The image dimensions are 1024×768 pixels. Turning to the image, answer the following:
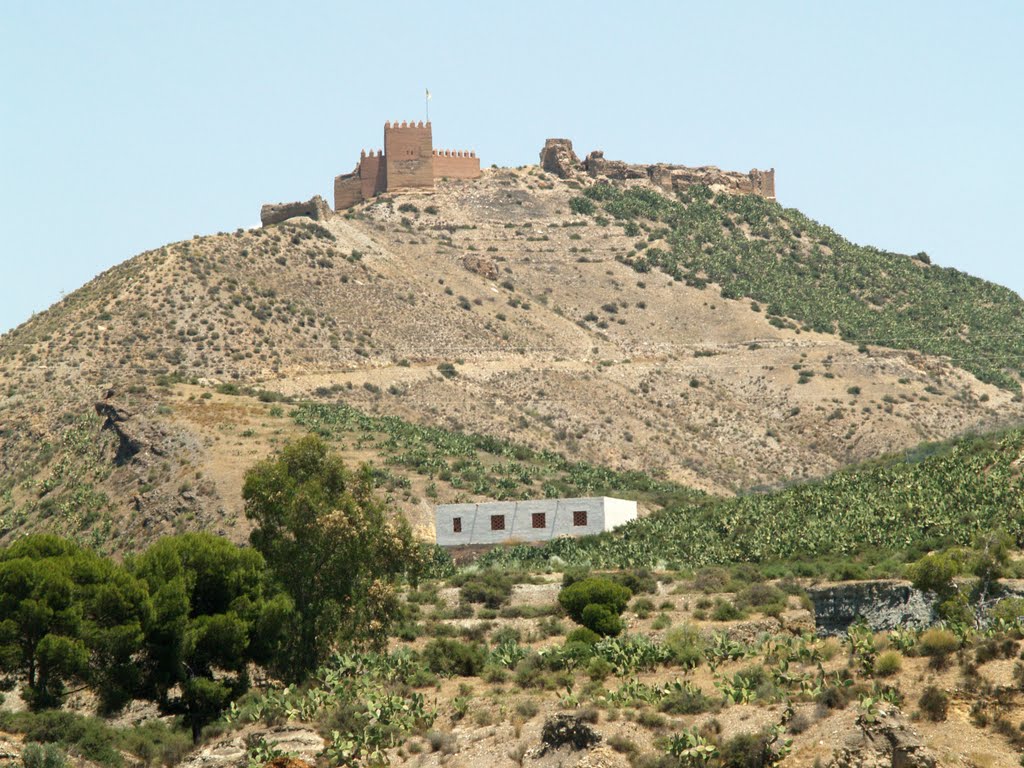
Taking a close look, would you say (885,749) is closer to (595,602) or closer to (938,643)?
(938,643)

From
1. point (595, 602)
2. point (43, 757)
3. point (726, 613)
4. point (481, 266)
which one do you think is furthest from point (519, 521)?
point (481, 266)

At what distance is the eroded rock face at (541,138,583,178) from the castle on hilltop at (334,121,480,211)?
11480 mm

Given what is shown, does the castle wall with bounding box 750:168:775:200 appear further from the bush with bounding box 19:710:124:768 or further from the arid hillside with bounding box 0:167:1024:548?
the bush with bounding box 19:710:124:768

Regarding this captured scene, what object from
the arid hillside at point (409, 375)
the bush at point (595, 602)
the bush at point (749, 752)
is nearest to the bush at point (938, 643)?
the bush at point (749, 752)

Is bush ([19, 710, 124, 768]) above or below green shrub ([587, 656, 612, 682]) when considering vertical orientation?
below

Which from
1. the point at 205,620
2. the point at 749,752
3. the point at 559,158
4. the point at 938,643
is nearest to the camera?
Result: the point at 749,752

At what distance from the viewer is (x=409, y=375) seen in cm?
7812

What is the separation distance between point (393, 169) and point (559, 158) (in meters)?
14.6

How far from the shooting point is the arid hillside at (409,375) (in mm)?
61875

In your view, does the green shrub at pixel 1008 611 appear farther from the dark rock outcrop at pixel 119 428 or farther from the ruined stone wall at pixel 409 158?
the ruined stone wall at pixel 409 158

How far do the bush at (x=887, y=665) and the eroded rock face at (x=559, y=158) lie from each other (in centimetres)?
8988

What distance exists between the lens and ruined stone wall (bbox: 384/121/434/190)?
104062mm

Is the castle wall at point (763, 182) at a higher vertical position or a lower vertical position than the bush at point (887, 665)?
higher

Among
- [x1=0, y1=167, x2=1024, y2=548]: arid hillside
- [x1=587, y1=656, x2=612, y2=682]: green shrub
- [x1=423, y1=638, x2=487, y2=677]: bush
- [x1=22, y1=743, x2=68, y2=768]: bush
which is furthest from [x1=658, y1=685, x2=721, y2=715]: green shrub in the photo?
[x1=0, y1=167, x2=1024, y2=548]: arid hillside
